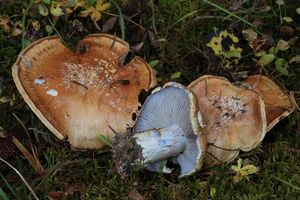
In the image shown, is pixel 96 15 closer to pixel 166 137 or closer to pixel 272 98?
pixel 166 137

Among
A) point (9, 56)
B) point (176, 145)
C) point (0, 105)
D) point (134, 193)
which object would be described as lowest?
point (134, 193)

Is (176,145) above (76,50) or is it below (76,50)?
below

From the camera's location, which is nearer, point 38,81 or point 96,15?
point 38,81

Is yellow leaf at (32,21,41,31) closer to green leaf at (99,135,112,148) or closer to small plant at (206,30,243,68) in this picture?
green leaf at (99,135,112,148)

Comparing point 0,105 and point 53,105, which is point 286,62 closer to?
point 53,105

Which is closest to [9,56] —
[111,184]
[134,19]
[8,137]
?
[8,137]

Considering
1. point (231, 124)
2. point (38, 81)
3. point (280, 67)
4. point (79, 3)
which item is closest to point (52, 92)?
point (38, 81)
